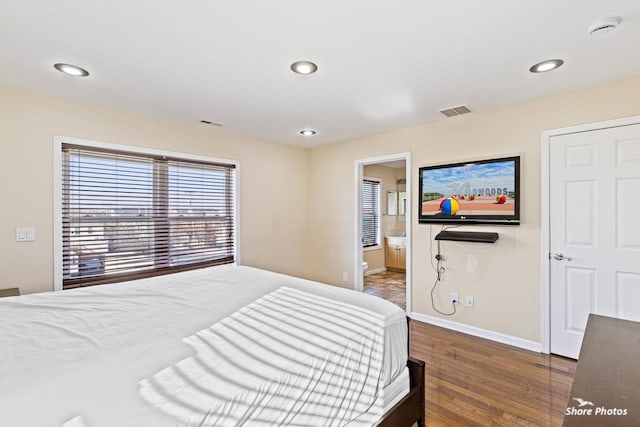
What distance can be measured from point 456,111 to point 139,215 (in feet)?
11.5

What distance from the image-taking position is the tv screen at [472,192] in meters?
3.06

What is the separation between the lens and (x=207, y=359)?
113 cm

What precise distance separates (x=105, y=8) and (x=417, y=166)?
3.19m

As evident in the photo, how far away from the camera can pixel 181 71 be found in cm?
234

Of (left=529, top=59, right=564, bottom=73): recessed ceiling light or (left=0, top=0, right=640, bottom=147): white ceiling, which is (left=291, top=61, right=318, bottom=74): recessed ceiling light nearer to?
(left=0, top=0, right=640, bottom=147): white ceiling

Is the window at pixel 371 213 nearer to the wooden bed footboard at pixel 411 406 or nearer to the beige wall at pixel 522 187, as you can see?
the beige wall at pixel 522 187

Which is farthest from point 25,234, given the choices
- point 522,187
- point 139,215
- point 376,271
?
point 376,271

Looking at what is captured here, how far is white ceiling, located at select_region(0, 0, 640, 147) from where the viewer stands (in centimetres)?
166

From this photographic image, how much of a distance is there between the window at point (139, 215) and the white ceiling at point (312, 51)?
2.10 feet

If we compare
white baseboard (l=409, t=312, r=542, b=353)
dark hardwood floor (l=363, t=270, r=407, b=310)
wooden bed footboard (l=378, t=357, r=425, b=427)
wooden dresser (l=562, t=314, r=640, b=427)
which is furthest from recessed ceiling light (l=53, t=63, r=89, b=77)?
dark hardwood floor (l=363, t=270, r=407, b=310)

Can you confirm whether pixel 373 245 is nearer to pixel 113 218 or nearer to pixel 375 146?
pixel 375 146

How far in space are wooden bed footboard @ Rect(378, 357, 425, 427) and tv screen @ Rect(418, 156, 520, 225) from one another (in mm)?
2014

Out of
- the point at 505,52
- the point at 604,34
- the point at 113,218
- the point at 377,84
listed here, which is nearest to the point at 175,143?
the point at 113,218

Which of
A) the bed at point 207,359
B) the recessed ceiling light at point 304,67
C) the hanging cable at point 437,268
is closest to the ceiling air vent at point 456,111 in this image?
the hanging cable at point 437,268
